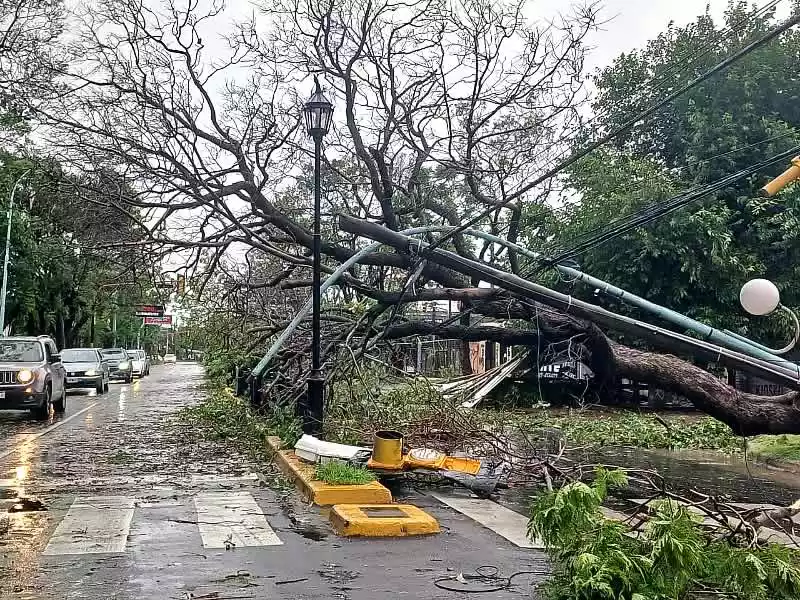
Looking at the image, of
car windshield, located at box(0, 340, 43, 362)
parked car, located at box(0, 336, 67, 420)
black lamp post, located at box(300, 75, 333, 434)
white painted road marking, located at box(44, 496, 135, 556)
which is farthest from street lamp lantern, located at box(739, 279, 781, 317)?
car windshield, located at box(0, 340, 43, 362)

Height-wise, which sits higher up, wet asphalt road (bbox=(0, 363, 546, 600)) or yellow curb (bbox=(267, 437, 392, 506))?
yellow curb (bbox=(267, 437, 392, 506))

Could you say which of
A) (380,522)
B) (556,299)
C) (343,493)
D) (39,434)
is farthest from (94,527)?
(39,434)

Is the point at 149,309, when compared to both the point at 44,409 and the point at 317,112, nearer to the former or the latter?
the point at 44,409

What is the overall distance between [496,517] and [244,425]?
33.0 ft

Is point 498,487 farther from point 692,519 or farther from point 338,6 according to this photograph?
point 338,6

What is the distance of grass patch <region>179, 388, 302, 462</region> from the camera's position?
1430cm

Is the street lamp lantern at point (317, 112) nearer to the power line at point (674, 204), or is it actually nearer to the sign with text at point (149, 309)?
the power line at point (674, 204)

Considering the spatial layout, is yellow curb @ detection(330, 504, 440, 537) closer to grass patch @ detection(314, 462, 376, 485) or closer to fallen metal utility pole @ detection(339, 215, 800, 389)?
grass patch @ detection(314, 462, 376, 485)

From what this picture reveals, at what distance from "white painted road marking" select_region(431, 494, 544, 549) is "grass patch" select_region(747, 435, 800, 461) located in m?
8.52

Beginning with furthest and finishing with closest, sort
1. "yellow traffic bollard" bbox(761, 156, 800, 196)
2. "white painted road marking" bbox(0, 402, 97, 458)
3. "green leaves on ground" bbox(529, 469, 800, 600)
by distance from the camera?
"white painted road marking" bbox(0, 402, 97, 458) → "yellow traffic bollard" bbox(761, 156, 800, 196) → "green leaves on ground" bbox(529, 469, 800, 600)

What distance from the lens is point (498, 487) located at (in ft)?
38.0

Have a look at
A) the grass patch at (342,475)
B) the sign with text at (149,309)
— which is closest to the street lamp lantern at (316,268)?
the grass patch at (342,475)

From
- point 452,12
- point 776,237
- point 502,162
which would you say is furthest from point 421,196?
point 776,237

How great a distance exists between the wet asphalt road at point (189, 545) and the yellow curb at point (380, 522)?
6.1 inches
